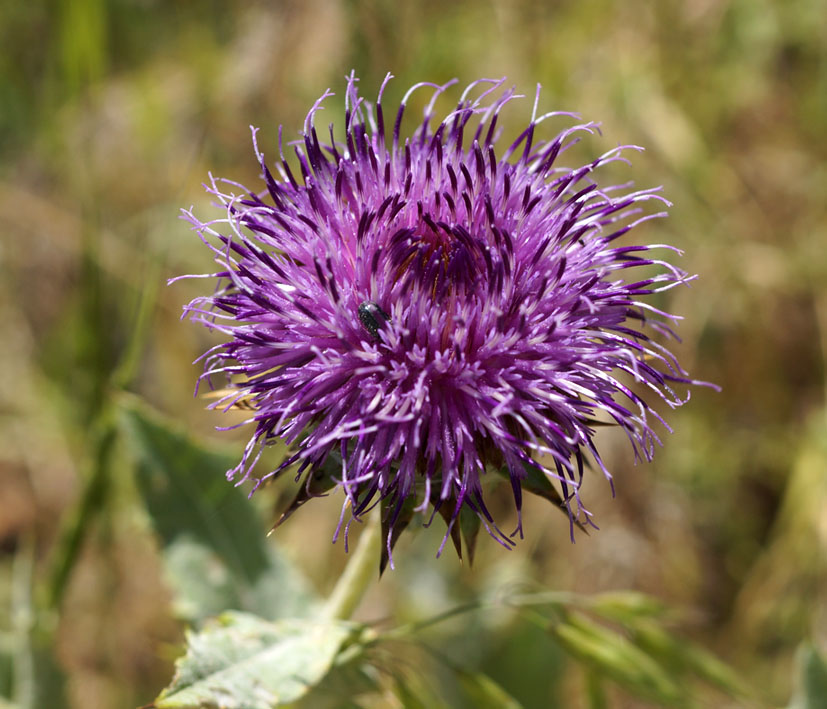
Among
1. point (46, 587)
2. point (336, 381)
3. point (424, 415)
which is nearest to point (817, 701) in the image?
point (424, 415)

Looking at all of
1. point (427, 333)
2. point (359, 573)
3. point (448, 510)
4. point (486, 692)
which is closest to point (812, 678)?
point (486, 692)

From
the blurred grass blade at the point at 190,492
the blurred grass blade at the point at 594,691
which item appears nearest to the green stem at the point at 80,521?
the blurred grass blade at the point at 190,492

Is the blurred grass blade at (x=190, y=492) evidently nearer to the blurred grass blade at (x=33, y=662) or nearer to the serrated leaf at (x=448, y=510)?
the blurred grass blade at (x=33, y=662)

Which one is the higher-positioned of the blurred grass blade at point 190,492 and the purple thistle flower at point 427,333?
the purple thistle flower at point 427,333

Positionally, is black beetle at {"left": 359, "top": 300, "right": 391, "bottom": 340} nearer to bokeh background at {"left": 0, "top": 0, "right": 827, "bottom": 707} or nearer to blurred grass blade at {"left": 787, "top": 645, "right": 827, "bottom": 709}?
bokeh background at {"left": 0, "top": 0, "right": 827, "bottom": 707}

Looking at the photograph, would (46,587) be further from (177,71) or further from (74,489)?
(177,71)

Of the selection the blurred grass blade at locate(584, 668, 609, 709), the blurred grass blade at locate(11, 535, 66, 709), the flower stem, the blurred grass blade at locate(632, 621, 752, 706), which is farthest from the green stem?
the blurred grass blade at locate(632, 621, 752, 706)
